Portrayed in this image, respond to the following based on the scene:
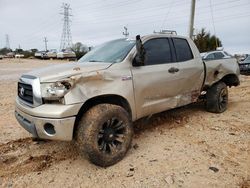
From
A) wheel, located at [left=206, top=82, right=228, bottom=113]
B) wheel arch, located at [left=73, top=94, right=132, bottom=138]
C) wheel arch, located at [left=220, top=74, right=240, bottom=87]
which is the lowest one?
wheel, located at [left=206, top=82, right=228, bottom=113]

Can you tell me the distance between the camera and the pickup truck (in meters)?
3.45

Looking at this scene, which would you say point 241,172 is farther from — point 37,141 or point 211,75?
point 37,141

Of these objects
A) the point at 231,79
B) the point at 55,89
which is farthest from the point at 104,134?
the point at 231,79

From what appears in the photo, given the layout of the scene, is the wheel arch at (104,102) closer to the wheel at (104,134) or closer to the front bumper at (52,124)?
the wheel at (104,134)

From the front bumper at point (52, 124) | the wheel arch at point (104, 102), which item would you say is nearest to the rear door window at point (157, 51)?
the wheel arch at point (104, 102)

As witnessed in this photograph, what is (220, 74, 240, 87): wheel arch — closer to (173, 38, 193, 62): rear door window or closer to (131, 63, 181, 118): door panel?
(173, 38, 193, 62): rear door window

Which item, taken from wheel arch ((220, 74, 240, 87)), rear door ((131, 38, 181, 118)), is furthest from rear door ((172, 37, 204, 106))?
wheel arch ((220, 74, 240, 87))

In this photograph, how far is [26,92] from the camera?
3.83 meters

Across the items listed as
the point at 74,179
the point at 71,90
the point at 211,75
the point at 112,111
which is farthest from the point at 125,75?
the point at 211,75

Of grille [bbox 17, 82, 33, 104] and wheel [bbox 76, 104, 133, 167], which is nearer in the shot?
wheel [bbox 76, 104, 133, 167]

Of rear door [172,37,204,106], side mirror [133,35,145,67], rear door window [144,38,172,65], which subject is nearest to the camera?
side mirror [133,35,145,67]

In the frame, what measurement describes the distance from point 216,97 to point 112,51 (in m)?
2.97

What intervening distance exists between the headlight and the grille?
1.08 ft

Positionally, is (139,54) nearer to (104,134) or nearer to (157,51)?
(157,51)
